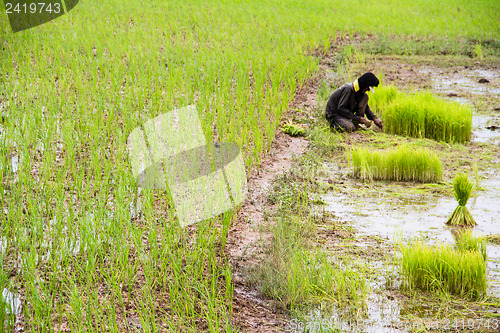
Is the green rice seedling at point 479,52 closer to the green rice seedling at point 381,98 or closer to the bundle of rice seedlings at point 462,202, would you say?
the green rice seedling at point 381,98

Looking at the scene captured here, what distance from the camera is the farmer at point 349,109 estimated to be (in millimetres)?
5324

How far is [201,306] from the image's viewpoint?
7.97 ft

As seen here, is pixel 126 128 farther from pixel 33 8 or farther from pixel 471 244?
pixel 33 8

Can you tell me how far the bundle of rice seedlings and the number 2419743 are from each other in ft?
26.5

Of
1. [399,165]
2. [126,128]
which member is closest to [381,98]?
[399,165]

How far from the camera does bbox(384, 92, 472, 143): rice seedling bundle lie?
5289mm

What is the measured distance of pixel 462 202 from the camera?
3.53 metres

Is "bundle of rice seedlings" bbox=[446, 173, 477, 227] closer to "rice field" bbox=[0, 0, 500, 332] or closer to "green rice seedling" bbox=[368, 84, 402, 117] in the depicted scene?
"rice field" bbox=[0, 0, 500, 332]

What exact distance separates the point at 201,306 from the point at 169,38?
6704mm

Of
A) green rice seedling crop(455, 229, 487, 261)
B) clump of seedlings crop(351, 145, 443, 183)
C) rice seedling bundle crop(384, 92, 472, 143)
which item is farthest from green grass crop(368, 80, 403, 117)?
Answer: green rice seedling crop(455, 229, 487, 261)

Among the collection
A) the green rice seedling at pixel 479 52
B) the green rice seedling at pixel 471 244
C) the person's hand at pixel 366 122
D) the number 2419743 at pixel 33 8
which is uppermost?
the number 2419743 at pixel 33 8

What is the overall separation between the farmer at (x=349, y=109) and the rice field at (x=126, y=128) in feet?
1.87

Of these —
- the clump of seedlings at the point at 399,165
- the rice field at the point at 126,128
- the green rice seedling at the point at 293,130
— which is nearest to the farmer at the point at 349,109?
the green rice seedling at the point at 293,130

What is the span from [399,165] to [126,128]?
2.44 meters
